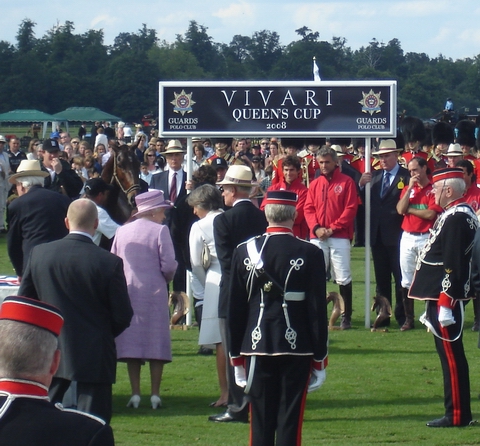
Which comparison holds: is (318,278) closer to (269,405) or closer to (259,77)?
(269,405)

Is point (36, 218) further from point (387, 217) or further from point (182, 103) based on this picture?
point (387, 217)

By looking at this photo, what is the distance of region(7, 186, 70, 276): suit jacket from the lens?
8656mm

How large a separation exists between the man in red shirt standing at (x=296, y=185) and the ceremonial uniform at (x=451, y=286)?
14.9 ft

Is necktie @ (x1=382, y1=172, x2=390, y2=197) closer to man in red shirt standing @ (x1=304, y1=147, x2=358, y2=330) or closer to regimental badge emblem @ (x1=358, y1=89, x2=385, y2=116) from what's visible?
man in red shirt standing @ (x1=304, y1=147, x2=358, y2=330)

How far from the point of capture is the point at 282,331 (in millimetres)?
6070

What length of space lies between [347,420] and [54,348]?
5298 mm

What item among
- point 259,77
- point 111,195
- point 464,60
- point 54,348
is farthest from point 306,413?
point 464,60

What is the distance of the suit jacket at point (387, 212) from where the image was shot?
12.4 meters

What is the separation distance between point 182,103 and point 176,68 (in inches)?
4745

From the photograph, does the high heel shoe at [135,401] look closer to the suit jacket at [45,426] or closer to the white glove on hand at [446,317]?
the white glove on hand at [446,317]

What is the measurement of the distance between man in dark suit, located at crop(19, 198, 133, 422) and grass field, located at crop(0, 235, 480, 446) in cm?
117

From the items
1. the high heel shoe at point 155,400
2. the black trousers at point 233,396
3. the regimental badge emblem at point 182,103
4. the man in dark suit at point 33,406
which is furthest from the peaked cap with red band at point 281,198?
the regimental badge emblem at point 182,103

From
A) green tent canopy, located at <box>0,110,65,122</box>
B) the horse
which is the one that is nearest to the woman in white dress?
the horse

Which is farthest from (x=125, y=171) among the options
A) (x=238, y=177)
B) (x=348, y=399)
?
(x=348, y=399)
